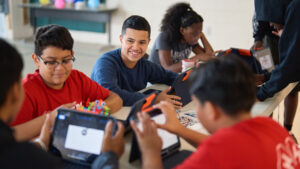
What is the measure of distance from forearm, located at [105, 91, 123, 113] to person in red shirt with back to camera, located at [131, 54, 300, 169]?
0.67 m

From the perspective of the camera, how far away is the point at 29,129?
4.50ft

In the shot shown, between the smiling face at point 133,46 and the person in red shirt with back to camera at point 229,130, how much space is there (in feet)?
3.41

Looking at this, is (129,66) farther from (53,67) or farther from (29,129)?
(29,129)

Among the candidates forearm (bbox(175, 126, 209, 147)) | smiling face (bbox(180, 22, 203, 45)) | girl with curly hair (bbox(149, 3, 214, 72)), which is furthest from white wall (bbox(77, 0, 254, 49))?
forearm (bbox(175, 126, 209, 147))

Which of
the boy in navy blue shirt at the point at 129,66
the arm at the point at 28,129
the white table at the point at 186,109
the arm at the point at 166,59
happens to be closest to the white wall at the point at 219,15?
the arm at the point at 166,59

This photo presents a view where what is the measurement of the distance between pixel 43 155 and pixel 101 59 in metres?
1.33

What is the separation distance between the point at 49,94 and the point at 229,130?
976 millimetres

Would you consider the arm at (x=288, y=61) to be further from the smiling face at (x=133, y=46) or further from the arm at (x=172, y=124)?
the arm at (x=172, y=124)

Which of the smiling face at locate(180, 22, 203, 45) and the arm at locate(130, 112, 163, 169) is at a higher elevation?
the smiling face at locate(180, 22, 203, 45)

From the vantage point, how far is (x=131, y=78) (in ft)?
7.23

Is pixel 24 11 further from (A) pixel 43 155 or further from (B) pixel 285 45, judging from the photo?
(A) pixel 43 155

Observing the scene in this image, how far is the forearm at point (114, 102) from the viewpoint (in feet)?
5.84

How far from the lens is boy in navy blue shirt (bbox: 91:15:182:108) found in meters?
1.98

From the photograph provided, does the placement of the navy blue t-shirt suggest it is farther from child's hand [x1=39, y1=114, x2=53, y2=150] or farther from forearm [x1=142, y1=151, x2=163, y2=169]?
forearm [x1=142, y1=151, x2=163, y2=169]
